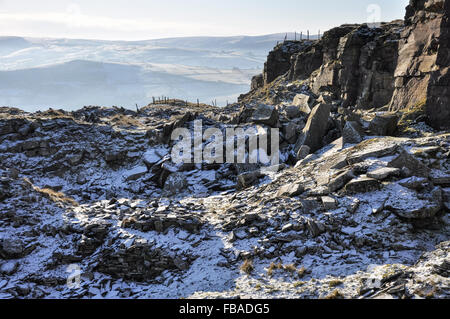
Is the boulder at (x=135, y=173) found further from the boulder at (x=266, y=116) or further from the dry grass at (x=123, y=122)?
the boulder at (x=266, y=116)

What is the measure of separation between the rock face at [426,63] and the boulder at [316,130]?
19.2ft

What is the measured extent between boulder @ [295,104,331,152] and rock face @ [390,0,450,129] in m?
5.86

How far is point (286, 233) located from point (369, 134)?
1037 cm

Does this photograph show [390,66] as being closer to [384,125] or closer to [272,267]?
[384,125]

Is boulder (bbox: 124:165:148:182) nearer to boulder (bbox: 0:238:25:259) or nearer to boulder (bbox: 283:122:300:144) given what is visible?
→ boulder (bbox: 0:238:25:259)

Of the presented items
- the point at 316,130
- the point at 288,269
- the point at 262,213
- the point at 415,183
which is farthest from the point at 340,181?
the point at 316,130

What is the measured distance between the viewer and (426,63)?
63.7 feet

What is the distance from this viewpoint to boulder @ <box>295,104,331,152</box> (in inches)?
794

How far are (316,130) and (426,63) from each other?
8.35 metres

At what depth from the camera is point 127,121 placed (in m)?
31.9

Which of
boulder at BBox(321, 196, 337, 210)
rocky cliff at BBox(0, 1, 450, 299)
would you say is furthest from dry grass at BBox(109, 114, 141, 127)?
boulder at BBox(321, 196, 337, 210)

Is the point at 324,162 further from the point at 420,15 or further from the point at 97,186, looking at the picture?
the point at 97,186

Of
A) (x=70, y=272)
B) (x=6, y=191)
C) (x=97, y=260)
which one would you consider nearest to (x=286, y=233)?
(x=97, y=260)

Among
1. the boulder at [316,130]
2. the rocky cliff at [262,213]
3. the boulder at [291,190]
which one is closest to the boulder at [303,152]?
the rocky cliff at [262,213]
